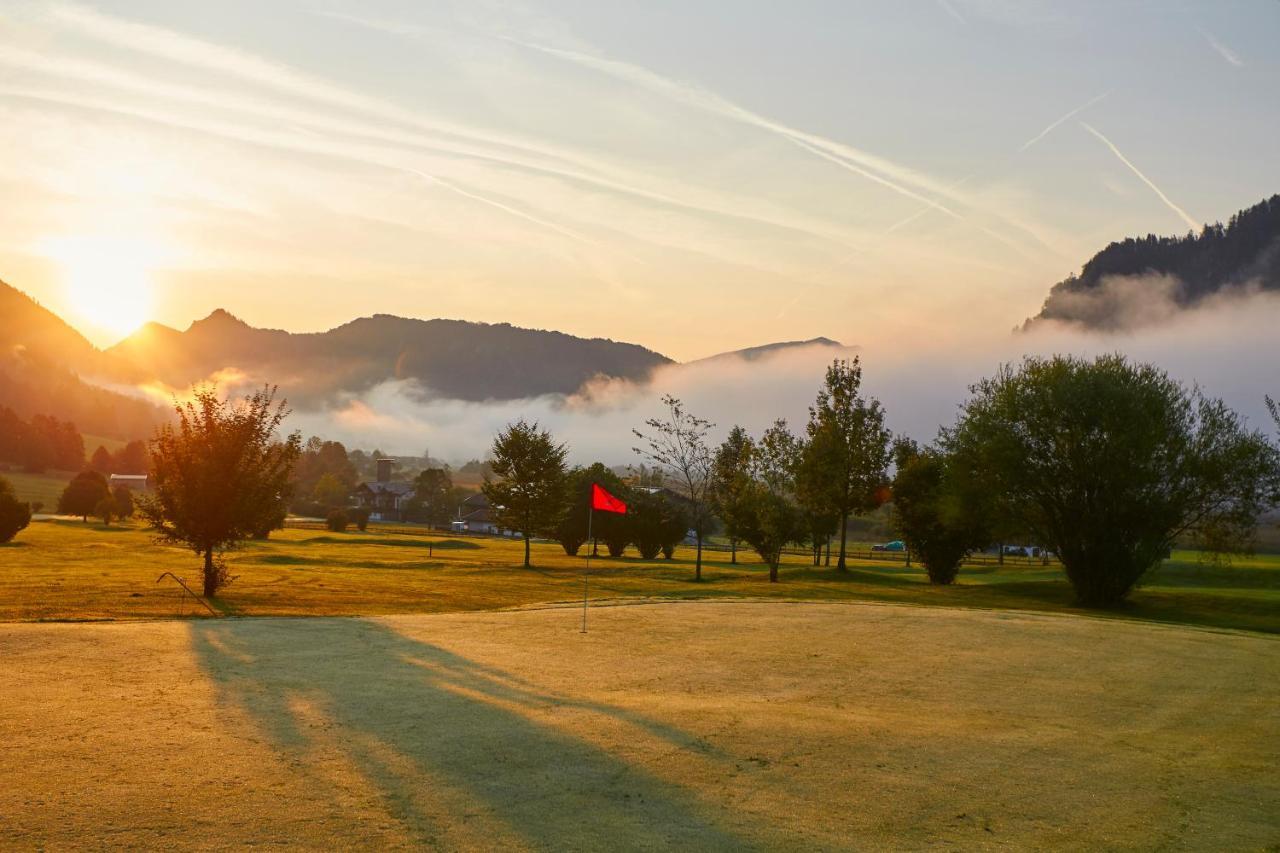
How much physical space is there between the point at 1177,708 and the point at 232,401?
3155 centimetres

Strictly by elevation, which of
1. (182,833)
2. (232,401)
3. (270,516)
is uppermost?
(232,401)

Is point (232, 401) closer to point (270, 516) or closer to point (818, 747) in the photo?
point (270, 516)

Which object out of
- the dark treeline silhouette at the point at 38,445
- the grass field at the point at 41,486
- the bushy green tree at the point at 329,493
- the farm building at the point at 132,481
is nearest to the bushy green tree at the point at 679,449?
the grass field at the point at 41,486

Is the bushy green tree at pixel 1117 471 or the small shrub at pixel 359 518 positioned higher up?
the bushy green tree at pixel 1117 471

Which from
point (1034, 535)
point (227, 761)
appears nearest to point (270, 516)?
point (227, 761)

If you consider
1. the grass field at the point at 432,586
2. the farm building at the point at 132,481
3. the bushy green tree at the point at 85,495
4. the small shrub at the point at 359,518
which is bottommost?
the grass field at the point at 432,586

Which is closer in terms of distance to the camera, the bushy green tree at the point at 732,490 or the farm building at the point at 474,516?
the bushy green tree at the point at 732,490

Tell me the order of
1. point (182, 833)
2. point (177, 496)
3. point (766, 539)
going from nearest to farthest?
point (182, 833) < point (177, 496) < point (766, 539)

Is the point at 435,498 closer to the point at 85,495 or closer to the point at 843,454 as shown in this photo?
the point at 85,495

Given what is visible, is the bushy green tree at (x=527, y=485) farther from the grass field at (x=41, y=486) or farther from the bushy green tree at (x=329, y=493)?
the bushy green tree at (x=329, y=493)

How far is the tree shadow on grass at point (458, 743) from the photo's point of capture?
10.6 meters

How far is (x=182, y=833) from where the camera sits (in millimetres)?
9984

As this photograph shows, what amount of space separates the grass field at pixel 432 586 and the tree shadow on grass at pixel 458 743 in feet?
33.9

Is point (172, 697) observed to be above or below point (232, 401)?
below
